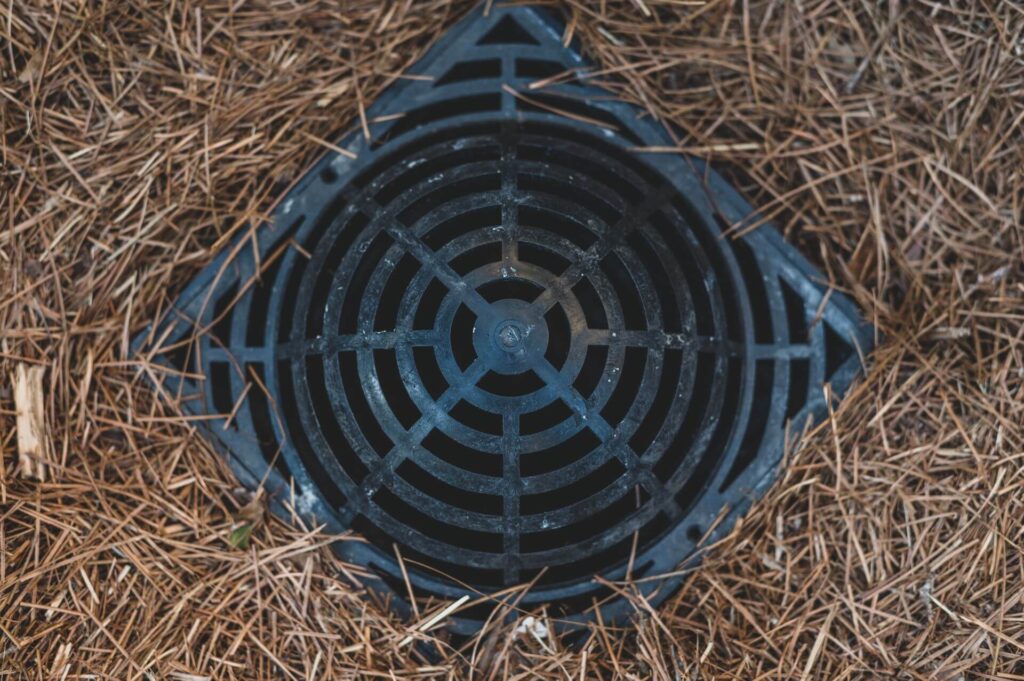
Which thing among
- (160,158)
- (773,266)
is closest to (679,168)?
(773,266)

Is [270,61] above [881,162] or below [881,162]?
above

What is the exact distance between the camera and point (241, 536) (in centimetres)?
164

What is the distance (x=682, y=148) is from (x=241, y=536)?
44.9 inches

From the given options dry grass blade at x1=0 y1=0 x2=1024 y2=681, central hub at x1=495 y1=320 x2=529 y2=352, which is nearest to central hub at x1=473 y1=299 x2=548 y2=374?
central hub at x1=495 y1=320 x2=529 y2=352

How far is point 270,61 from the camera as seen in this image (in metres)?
1.73

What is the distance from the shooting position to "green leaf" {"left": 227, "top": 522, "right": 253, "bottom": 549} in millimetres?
1646

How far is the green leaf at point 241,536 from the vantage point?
1.65 m

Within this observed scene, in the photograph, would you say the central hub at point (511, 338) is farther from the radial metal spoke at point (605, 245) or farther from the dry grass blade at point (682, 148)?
the dry grass blade at point (682, 148)

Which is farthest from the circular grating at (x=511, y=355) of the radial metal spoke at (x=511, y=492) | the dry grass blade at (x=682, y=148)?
the dry grass blade at (x=682, y=148)

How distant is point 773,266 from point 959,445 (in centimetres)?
50

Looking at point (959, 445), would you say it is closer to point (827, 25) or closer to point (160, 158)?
point (827, 25)

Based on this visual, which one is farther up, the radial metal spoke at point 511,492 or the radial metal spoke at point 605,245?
the radial metal spoke at point 605,245

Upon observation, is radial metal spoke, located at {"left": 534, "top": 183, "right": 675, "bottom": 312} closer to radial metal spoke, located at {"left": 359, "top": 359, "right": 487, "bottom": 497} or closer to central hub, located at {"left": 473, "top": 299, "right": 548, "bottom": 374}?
central hub, located at {"left": 473, "top": 299, "right": 548, "bottom": 374}

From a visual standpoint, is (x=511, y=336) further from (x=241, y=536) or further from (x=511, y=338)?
(x=241, y=536)
